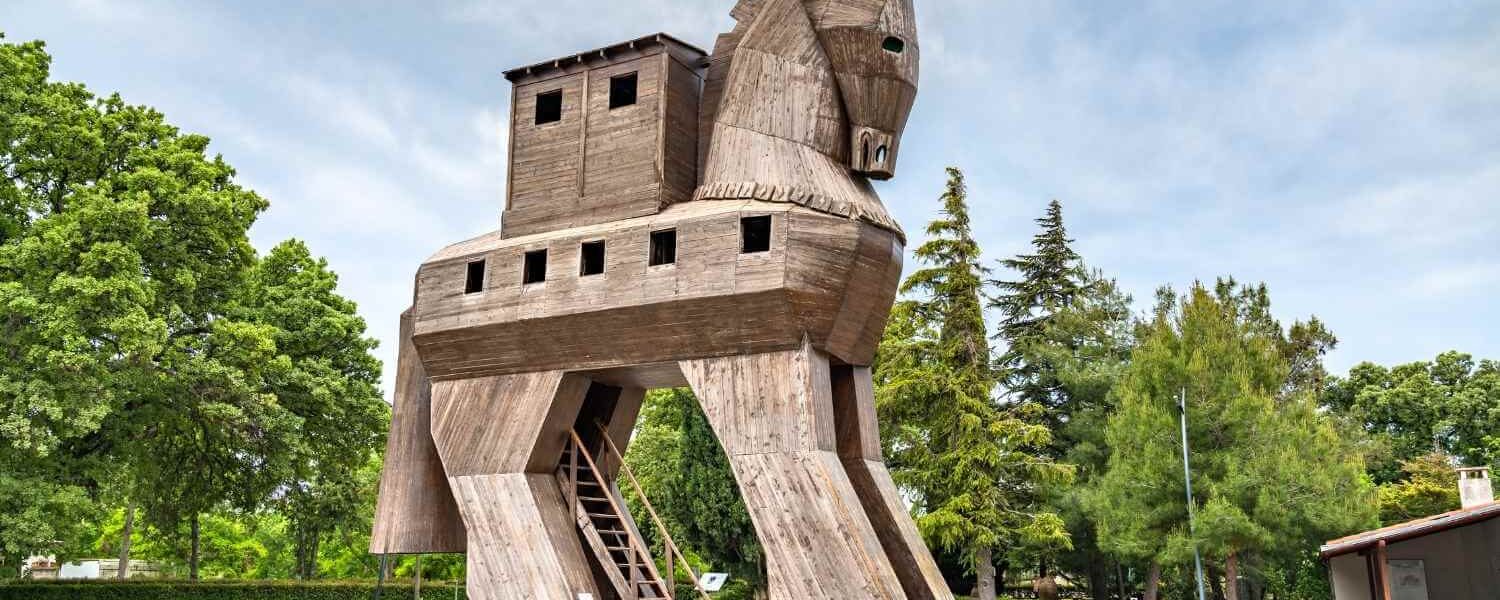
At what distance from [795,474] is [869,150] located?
4.36 meters

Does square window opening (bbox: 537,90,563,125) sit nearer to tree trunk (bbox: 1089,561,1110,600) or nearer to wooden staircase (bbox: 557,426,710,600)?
wooden staircase (bbox: 557,426,710,600)

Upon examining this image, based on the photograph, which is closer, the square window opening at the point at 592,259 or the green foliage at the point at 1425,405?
the square window opening at the point at 592,259

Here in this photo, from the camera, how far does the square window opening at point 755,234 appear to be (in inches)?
524

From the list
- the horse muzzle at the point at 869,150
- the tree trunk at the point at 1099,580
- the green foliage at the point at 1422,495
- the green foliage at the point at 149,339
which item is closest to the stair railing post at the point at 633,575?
the horse muzzle at the point at 869,150

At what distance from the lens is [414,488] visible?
1574cm

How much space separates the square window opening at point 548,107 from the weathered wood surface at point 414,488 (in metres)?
3.79

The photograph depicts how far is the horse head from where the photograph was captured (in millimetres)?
14266

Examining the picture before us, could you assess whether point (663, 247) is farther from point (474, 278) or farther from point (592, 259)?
point (474, 278)

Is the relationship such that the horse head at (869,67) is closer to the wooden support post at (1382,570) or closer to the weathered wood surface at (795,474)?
the weathered wood surface at (795,474)

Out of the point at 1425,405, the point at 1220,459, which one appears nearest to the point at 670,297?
the point at 1220,459

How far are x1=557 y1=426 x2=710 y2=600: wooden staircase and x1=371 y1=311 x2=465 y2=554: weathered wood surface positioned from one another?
6.08ft

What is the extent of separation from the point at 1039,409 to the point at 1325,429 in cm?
775

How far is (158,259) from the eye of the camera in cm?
2145

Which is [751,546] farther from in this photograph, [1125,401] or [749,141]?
[749,141]
